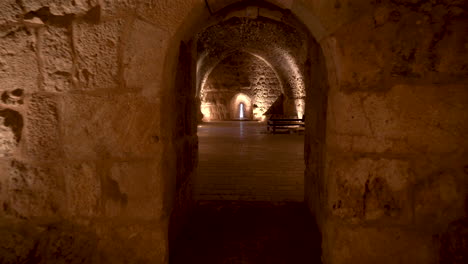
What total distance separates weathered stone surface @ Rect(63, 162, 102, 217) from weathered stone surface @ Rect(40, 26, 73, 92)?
1.44 feet

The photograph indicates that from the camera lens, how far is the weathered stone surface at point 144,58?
1.44m

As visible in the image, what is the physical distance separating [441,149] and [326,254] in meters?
0.83

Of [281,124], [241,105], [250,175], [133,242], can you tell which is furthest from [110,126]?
[241,105]

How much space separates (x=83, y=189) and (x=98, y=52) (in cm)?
74

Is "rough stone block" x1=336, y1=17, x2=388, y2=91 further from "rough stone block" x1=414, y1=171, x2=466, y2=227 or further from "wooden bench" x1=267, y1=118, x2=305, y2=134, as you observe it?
"wooden bench" x1=267, y1=118, x2=305, y2=134

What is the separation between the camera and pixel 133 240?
154 cm

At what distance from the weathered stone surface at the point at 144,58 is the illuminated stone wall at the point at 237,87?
14.8m

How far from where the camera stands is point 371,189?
1487 millimetres

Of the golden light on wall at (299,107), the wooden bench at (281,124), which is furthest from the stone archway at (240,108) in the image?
the wooden bench at (281,124)

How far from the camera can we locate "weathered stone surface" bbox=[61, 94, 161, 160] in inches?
58.5

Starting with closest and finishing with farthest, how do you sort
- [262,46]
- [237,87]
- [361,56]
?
[361,56] → [262,46] → [237,87]

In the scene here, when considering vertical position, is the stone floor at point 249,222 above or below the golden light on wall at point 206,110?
below

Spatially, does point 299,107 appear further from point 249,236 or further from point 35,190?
point 35,190

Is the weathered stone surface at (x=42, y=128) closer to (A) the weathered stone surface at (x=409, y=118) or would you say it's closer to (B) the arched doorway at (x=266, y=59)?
(A) the weathered stone surface at (x=409, y=118)
